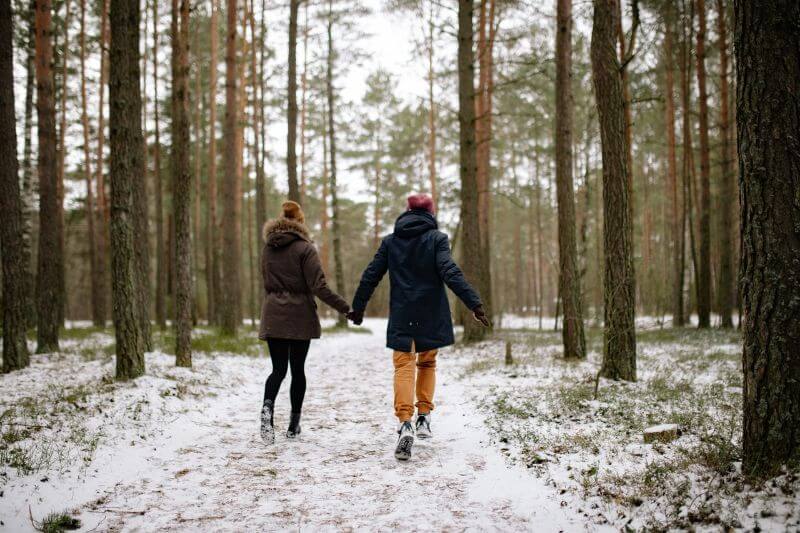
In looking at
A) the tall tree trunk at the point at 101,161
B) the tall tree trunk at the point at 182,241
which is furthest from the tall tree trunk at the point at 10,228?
the tall tree trunk at the point at 101,161

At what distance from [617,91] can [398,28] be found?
973cm

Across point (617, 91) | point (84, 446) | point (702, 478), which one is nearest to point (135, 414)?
point (84, 446)

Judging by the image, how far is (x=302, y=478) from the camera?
13.5 feet

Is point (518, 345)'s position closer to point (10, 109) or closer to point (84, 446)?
point (84, 446)

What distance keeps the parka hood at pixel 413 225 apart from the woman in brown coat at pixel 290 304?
0.98 m

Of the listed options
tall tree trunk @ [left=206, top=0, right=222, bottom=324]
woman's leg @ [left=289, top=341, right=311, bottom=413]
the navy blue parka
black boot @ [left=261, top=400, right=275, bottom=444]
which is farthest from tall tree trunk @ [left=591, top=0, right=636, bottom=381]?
tall tree trunk @ [left=206, top=0, right=222, bottom=324]

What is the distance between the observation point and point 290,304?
5250 millimetres

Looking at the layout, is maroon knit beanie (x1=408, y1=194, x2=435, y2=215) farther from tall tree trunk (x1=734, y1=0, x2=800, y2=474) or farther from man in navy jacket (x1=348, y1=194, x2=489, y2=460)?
tall tree trunk (x1=734, y1=0, x2=800, y2=474)

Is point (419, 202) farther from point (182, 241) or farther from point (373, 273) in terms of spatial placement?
point (182, 241)

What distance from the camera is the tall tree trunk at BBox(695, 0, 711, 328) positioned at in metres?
15.3

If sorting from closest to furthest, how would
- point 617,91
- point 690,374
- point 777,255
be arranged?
point 777,255, point 617,91, point 690,374

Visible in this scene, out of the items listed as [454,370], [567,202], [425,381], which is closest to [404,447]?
[425,381]

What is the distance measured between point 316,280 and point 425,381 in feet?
5.24

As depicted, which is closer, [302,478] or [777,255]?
[777,255]
